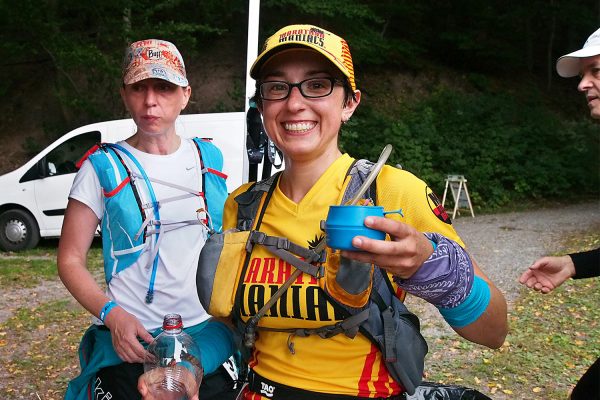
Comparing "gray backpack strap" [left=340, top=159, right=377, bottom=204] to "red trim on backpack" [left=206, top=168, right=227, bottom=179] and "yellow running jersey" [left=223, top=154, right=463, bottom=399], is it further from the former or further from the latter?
"red trim on backpack" [left=206, top=168, right=227, bottom=179]

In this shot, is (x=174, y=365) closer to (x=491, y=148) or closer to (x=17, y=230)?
(x=17, y=230)

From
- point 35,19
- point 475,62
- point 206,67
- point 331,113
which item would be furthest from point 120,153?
point 475,62

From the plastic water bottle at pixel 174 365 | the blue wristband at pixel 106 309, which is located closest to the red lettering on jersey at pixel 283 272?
the plastic water bottle at pixel 174 365

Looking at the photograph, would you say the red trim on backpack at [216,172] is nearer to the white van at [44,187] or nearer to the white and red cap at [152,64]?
the white and red cap at [152,64]

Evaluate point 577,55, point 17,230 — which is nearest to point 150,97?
point 577,55

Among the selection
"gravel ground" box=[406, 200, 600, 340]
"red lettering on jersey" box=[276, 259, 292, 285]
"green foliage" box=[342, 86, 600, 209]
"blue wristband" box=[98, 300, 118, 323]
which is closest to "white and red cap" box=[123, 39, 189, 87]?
"blue wristband" box=[98, 300, 118, 323]

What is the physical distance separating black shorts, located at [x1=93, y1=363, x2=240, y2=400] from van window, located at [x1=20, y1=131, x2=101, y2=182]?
9.21 metres

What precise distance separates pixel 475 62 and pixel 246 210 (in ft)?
67.9

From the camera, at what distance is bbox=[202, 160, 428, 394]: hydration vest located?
1502 millimetres

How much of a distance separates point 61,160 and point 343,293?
34.2ft

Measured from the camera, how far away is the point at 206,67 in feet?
64.5

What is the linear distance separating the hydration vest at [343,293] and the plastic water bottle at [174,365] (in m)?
0.13

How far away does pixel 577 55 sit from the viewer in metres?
2.67

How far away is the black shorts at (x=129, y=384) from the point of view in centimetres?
220
